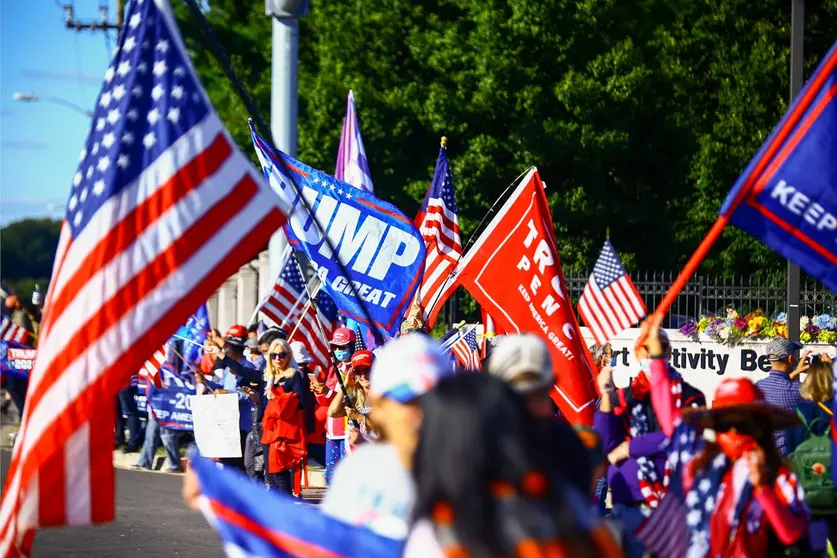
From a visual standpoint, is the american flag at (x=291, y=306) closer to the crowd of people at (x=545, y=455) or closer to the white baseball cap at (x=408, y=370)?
the crowd of people at (x=545, y=455)

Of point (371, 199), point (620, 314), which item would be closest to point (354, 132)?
point (620, 314)

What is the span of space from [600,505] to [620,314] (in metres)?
5.53

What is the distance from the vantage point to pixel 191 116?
5859 millimetres

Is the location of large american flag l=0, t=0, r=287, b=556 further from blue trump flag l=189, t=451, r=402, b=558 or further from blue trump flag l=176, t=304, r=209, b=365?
blue trump flag l=176, t=304, r=209, b=365

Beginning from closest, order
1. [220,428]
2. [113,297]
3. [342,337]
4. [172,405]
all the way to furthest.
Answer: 1. [113,297]
2. [220,428]
3. [342,337]
4. [172,405]

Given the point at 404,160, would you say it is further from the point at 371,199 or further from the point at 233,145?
the point at 233,145

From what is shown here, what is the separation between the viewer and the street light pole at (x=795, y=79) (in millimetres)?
13961

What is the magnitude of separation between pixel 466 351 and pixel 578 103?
17.1 metres

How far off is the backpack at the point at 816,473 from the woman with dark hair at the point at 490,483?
5059 millimetres

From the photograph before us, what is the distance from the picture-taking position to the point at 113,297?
5539mm

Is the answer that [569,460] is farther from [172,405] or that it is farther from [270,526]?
[172,405]

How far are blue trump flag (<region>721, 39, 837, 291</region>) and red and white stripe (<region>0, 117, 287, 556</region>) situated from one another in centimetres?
204

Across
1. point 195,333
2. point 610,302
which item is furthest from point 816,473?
point 195,333

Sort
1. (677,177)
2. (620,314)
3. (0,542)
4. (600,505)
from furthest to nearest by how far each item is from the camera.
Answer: (677,177) < (620,314) < (600,505) < (0,542)
